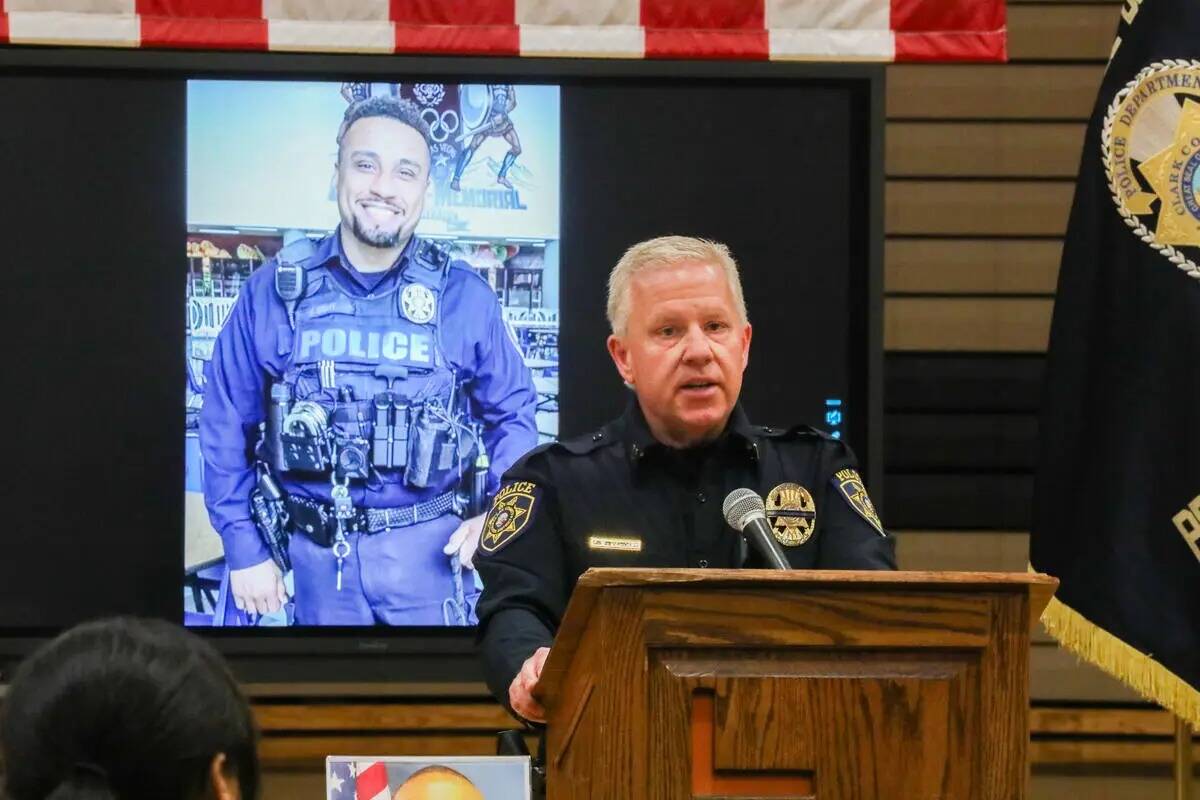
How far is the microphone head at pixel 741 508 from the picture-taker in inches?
83.2

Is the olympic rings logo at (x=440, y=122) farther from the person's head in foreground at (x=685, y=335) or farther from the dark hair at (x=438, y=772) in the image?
the dark hair at (x=438, y=772)

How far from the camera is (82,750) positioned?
3.83 ft

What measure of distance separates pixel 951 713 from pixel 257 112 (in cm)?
285

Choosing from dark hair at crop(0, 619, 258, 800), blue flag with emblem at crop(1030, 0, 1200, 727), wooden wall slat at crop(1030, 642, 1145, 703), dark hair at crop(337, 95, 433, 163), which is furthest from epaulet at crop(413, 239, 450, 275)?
dark hair at crop(0, 619, 258, 800)

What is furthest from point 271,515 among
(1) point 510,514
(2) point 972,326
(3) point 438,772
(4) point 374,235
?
(3) point 438,772

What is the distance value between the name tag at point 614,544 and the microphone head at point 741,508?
43 centimetres

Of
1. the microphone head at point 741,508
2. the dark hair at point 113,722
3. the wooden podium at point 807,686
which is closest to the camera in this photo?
the dark hair at point 113,722

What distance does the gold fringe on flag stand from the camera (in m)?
3.51

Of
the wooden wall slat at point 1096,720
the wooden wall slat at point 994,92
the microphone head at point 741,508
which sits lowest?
the wooden wall slat at point 1096,720

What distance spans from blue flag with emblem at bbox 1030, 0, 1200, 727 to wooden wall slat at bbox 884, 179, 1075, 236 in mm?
683

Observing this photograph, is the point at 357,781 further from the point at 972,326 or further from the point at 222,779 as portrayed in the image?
the point at 972,326

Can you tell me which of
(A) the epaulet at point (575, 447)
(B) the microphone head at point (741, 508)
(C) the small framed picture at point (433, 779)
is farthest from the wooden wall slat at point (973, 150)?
(C) the small framed picture at point (433, 779)

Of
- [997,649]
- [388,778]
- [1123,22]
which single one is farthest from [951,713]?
[1123,22]

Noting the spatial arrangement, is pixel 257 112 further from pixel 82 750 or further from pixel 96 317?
pixel 82 750
